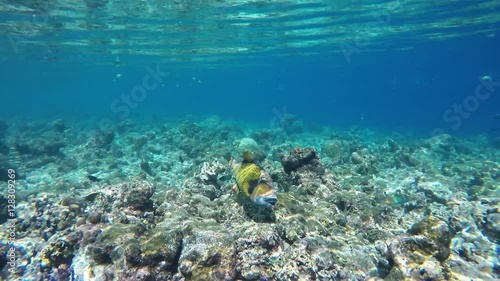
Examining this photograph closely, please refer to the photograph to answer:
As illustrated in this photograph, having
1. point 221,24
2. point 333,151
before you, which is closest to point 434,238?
point 333,151

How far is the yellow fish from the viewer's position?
396cm

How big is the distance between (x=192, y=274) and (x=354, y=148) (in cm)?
1428

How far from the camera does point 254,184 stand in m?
4.32

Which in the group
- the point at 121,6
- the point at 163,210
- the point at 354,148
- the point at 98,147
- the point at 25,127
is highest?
the point at 121,6

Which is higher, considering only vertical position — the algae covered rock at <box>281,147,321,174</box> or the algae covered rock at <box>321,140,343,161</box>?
the algae covered rock at <box>281,147,321,174</box>

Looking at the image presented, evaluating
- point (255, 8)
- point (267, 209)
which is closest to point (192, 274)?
point (267, 209)

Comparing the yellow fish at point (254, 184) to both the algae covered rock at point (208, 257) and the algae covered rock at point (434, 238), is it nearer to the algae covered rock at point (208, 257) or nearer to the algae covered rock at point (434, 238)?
the algae covered rock at point (208, 257)

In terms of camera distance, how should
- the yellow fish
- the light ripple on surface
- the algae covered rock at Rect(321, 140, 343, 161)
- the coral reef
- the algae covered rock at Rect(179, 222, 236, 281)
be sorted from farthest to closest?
the light ripple on surface → the algae covered rock at Rect(321, 140, 343, 161) → the coral reef → the yellow fish → the algae covered rock at Rect(179, 222, 236, 281)

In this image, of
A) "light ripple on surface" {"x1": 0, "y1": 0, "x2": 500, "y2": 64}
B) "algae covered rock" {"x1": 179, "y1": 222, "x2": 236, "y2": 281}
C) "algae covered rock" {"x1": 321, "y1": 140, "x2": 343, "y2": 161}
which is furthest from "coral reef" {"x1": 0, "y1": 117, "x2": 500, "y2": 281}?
"light ripple on surface" {"x1": 0, "y1": 0, "x2": 500, "y2": 64}

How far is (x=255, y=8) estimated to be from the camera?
69.9ft

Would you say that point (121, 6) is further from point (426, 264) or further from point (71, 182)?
point (426, 264)

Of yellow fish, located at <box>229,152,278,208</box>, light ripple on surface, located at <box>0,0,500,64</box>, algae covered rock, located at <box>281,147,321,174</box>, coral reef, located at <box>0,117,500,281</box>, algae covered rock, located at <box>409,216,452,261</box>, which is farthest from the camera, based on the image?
light ripple on surface, located at <box>0,0,500,64</box>

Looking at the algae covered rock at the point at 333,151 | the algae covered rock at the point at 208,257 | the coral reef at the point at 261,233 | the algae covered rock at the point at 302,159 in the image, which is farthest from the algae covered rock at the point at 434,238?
the algae covered rock at the point at 333,151

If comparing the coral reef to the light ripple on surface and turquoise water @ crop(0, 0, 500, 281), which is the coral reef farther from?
the light ripple on surface
